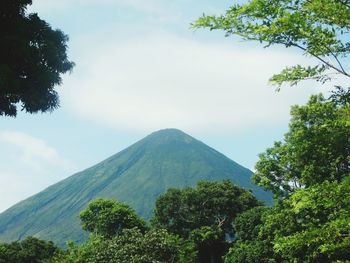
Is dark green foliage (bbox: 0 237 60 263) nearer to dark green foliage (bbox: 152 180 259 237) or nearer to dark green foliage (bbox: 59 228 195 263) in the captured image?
dark green foliage (bbox: 152 180 259 237)

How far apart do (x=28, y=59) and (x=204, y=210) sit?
150ft

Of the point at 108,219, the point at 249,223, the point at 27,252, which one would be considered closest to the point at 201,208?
the point at 249,223

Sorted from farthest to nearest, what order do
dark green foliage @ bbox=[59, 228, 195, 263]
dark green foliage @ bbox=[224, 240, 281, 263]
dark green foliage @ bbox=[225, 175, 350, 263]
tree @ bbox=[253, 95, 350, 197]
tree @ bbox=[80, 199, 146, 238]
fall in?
tree @ bbox=[80, 199, 146, 238] → dark green foliage @ bbox=[224, 240, 281, 263] → dark green foliage @ bbox=[59, 228, 195, 263] → tree @ bbox=[253, 95, 350, 197] → dark green foliage @ bbox=[225, 175, 350, 263]

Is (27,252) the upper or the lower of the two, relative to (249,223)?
upper

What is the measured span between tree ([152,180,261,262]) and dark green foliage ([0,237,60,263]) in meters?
24.3

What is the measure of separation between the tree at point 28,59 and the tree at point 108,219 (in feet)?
151

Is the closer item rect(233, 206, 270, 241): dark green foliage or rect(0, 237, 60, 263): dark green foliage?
rect(233, 206, 270, 241): dark green foliage

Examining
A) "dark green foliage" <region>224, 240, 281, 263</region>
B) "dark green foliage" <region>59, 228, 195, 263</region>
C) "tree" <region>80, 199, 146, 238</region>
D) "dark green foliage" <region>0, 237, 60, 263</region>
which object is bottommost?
"dark green foliage" <region>224, 240, 281, 263</region>

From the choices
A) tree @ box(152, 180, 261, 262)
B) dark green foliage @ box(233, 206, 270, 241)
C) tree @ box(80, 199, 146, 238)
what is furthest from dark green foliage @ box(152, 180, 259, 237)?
dark green foliage @ box(233, 206, 270, 241)

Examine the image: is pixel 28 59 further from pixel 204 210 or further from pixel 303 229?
pixel 204 210

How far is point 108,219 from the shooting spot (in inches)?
2197

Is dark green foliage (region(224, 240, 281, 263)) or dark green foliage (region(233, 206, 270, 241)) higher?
dark green foliage (region(233, 206, 270, 241))

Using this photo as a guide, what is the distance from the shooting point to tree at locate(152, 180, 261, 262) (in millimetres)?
53094

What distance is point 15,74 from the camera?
987 centimetres
